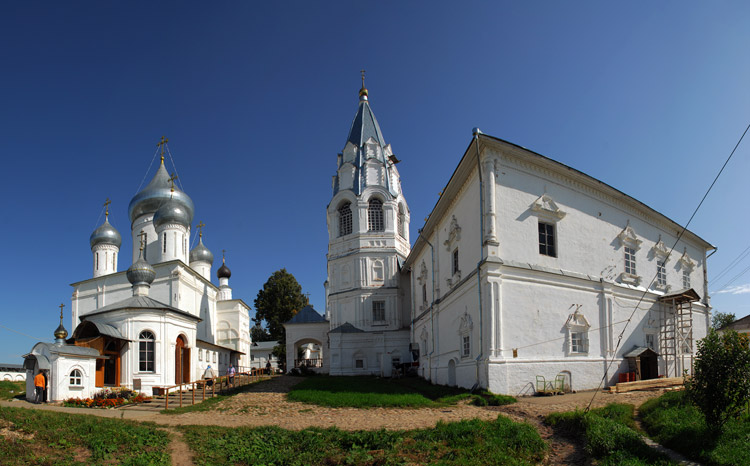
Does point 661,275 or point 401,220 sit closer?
point 661,275

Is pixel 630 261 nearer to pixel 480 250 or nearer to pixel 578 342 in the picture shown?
pixel 578 342

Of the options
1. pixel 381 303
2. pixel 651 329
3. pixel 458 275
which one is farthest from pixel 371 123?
pixel 651 329

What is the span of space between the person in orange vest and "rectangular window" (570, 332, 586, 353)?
686 inches

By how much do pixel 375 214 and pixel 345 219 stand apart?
2.26m

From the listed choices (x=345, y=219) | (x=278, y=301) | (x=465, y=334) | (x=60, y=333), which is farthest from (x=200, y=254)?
(x=465, y=334)

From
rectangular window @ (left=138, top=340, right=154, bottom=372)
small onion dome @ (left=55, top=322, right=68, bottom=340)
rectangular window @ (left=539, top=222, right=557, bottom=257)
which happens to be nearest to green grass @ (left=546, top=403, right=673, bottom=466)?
rectangular window @ (left=539, top=222, right=557, bottom=257)

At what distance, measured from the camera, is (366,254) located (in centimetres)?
3359

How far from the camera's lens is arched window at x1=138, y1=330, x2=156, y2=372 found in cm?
2003

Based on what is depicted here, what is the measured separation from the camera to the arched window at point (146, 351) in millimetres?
20031

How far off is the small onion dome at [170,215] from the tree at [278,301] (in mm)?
16941

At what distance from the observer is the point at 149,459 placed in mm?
8898

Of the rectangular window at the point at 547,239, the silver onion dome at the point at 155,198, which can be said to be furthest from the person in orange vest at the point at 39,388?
the silver onion dome at the point at 155,198

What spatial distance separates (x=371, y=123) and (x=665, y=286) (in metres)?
22.3

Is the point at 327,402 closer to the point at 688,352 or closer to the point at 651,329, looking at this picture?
A: the point at 651,329
